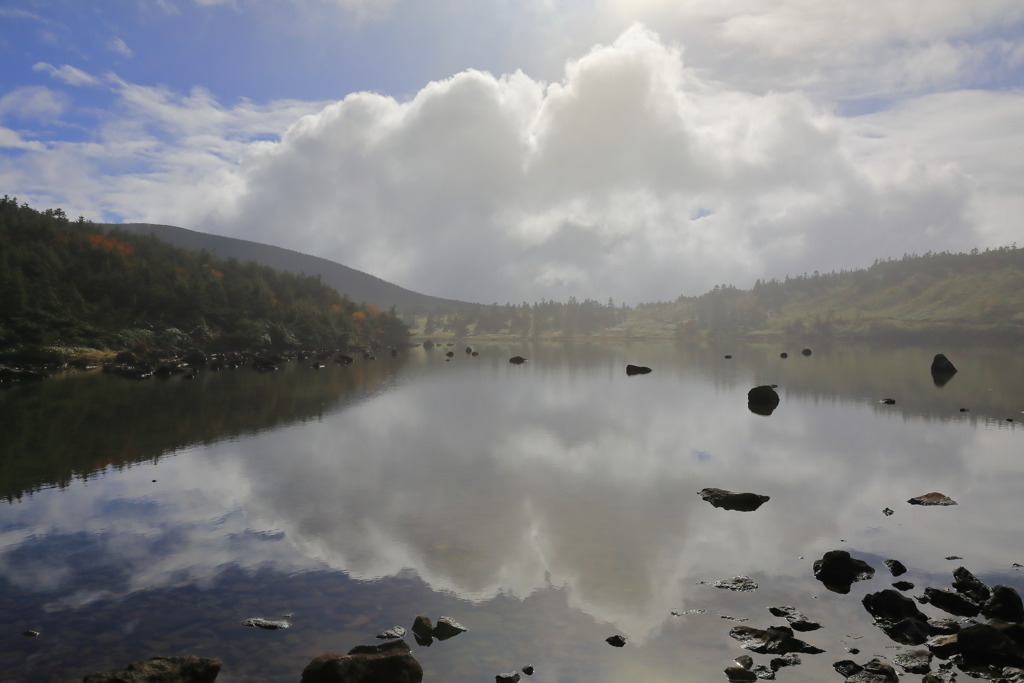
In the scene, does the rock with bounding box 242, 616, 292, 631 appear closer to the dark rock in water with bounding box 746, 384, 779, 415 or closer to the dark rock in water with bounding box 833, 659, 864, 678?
the dark rock in water with bounding box 833, 659, 864, 678

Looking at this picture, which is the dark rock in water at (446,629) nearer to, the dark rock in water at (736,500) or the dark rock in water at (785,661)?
the dark rock in water at (785,661)

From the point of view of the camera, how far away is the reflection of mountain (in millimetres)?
30625

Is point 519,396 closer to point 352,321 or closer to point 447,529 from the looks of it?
point 447,529

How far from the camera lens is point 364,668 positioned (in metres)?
11.7

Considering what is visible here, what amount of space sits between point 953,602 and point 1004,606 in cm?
110

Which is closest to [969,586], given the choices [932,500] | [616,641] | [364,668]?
[616,641]

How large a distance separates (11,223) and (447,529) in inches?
5120

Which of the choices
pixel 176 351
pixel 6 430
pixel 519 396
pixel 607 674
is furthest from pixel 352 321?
pixel 607 674

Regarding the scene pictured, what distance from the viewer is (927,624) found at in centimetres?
1423

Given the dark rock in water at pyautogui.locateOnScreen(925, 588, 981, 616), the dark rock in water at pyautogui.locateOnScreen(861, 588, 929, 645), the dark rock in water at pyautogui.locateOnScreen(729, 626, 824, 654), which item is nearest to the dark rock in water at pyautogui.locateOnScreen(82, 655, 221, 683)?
the dark rock in water at pyautogui.locateOnScreen(729, 626, 824, 654)

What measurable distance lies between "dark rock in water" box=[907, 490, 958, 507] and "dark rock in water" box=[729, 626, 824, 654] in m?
14.8

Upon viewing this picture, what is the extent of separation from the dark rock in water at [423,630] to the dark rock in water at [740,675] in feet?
20.0

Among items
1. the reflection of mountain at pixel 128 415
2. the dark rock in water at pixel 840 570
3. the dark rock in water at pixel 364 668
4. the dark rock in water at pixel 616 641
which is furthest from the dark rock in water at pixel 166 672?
the reflection of mountain at pixel 128 415

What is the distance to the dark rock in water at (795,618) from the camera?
14.3m
